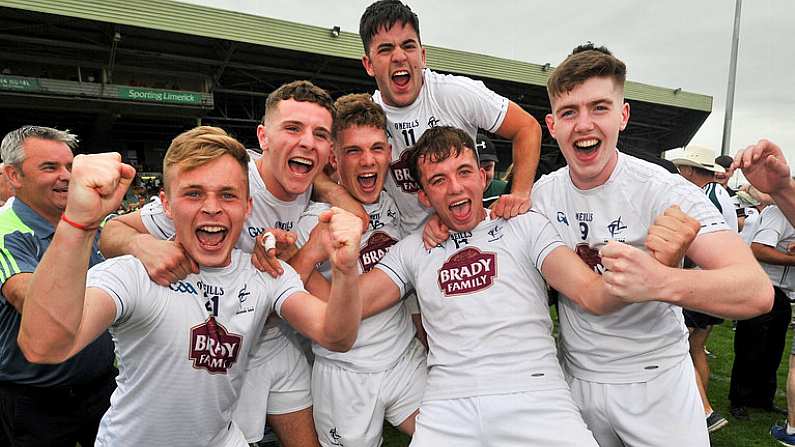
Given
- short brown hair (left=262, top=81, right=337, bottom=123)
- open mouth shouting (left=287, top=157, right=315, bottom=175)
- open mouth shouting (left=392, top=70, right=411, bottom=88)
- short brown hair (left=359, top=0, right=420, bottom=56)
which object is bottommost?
open mouth shouting (left=287, top=157, right=315, bottom=175)

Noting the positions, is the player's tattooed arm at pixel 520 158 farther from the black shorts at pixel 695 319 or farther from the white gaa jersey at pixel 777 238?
the white gaa jersey at pixel 777 238

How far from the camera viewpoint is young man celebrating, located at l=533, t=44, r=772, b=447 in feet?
6.93

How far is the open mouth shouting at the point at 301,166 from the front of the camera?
102 inches

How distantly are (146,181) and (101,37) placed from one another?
19.7 feet

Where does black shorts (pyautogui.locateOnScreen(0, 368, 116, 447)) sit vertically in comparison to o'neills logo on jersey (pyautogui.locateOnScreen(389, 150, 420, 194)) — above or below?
below

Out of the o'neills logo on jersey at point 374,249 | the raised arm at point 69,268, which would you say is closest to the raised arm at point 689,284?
the o'neills logo on jersey at point 374,249

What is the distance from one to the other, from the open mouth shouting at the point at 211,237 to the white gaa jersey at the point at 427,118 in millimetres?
1340

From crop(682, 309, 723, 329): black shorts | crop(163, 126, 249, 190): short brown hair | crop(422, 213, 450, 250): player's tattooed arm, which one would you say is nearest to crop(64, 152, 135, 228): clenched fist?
crop(163, 126, 249, 190): short brown hair

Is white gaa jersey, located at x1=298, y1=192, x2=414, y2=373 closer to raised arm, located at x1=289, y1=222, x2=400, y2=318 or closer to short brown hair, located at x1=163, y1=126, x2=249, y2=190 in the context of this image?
raised arm, located at x1=289, y1=222, x2=400, y2=318

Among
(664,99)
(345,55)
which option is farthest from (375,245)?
(664,99)

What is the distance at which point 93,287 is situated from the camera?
1.78 m

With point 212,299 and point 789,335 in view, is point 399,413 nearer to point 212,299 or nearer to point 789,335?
point 212,299

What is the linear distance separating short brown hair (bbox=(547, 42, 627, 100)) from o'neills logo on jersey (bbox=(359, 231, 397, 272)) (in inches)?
49.9

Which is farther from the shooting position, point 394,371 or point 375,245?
point 375,245
